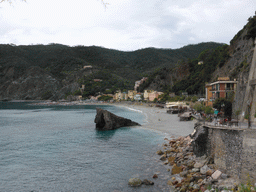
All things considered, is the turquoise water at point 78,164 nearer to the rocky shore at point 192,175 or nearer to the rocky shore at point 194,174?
the rocky shore at point 192,175

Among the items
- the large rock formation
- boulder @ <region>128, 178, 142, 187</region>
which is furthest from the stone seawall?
the large rock formation

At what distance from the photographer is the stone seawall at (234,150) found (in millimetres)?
12008

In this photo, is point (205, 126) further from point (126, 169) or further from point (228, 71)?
point (228, 71)

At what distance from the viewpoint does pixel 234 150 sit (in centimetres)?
1338

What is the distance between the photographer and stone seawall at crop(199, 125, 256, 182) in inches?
473

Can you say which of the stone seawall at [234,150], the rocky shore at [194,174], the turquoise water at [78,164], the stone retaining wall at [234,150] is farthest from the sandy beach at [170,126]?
the stone retaining wall at [234,150]

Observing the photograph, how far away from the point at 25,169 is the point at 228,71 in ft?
204

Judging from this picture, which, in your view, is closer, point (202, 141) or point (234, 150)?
point (234, 150)

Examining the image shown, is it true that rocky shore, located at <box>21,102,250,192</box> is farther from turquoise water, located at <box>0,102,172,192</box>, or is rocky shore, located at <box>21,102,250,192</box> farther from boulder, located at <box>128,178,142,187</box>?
turquoise water, located at <box>0,102,172,192</box>

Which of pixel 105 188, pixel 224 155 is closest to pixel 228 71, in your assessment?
pixel 224 155

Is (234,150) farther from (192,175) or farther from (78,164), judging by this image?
(78,164)

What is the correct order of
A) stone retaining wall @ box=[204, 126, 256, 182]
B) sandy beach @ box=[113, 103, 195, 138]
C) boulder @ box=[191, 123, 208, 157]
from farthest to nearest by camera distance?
sandy beach @ box=[113, 103, 195, 138], boulder @ box=[191, 123, 208, 157], stone retaining wall @ box=[204, 126, 256, 182]

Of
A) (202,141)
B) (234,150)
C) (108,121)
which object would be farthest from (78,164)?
(108,121)

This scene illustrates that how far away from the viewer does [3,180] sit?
55.6ft
